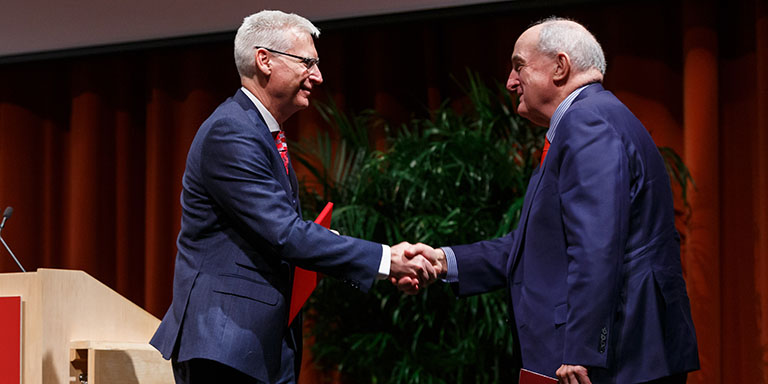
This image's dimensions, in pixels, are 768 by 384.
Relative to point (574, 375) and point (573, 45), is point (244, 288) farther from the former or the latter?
point (573, 45)

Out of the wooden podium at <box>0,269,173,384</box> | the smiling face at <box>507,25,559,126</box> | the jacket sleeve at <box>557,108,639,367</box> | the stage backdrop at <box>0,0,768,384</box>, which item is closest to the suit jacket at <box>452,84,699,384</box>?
the jacket sleeve at <box>557,108,639,367</box>

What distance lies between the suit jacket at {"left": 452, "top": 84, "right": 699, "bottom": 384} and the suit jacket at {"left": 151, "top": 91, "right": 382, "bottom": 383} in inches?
16.3

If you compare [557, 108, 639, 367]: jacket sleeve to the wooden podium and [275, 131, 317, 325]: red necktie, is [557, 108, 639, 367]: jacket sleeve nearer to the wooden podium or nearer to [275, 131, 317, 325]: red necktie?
[275, 131, 317, 325]: red necktie

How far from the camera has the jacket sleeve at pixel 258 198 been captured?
1.90 metres

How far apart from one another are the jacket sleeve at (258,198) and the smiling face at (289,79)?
→ 0.63ft

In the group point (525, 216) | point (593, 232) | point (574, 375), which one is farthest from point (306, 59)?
point (574, 375)

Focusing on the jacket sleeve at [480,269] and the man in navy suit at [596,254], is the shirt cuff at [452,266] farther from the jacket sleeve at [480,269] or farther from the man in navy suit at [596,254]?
the man in navy suit at [596,254]

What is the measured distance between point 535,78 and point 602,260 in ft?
1.85

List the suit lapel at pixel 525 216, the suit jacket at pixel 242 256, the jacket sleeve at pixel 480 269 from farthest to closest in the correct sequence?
the jacket sleeve at pixel 480 269, the suit lapel at pixel 525 216, the suit jacket at pixel 242 256

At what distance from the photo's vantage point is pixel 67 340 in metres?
2.48

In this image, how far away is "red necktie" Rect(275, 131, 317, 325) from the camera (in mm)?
1974

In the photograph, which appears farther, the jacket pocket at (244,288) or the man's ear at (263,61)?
the man's ear at (263,61)

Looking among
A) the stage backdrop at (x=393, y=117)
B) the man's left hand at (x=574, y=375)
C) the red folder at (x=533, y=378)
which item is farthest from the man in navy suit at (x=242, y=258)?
the stage backdrop at (x=393, y=117)

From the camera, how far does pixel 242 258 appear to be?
74.5 inches
